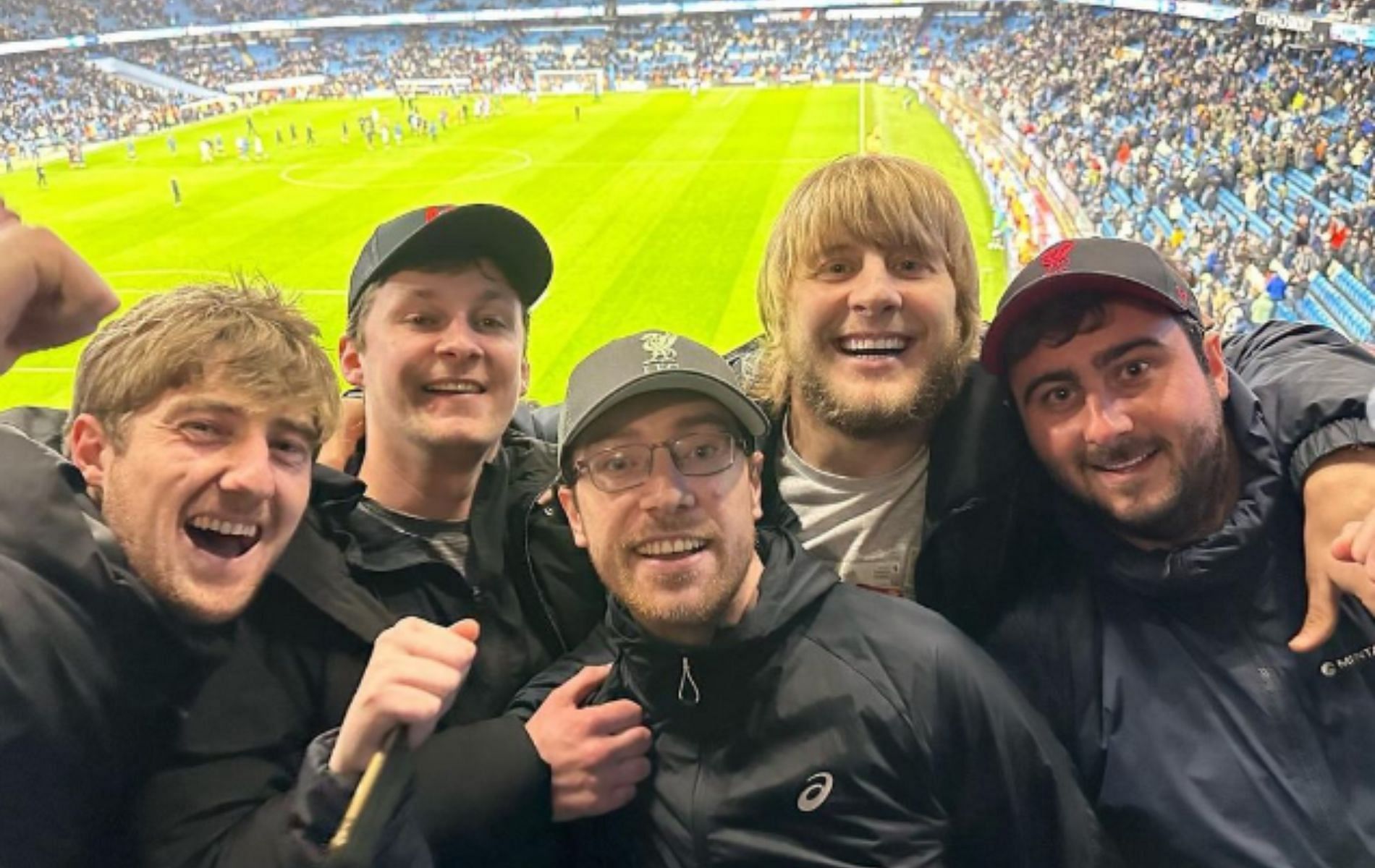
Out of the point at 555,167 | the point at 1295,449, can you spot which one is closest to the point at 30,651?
the point at 1295,449

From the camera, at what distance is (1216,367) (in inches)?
113

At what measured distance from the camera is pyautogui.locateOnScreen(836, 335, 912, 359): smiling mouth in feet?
10.7

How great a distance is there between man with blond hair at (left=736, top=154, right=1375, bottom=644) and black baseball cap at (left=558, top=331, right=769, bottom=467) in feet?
1.66

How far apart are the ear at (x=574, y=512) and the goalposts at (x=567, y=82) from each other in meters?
52.0

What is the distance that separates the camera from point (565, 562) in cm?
325

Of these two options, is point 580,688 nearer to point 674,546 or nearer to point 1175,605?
point 674,546

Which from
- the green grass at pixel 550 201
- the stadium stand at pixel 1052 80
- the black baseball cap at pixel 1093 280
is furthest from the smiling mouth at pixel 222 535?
the stadium stand at pixel 1052 80

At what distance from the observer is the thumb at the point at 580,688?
2.72m

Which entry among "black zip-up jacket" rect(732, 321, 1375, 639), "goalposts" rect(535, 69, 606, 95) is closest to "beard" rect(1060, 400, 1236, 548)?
"black zip-up jacket" rect(732, 321, 1375, 639)

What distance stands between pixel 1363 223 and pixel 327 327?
17.6 m

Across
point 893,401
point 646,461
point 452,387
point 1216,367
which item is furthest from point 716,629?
point 1216,367

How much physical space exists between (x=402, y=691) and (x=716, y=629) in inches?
33.1

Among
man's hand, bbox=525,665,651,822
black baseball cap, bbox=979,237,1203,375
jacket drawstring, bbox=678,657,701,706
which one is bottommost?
man's hand, bbox=525,665,651,822

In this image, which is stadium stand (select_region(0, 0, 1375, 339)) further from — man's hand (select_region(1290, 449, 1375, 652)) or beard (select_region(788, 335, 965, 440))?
man's hand (select_region(1290, 449, 1375, 652))
